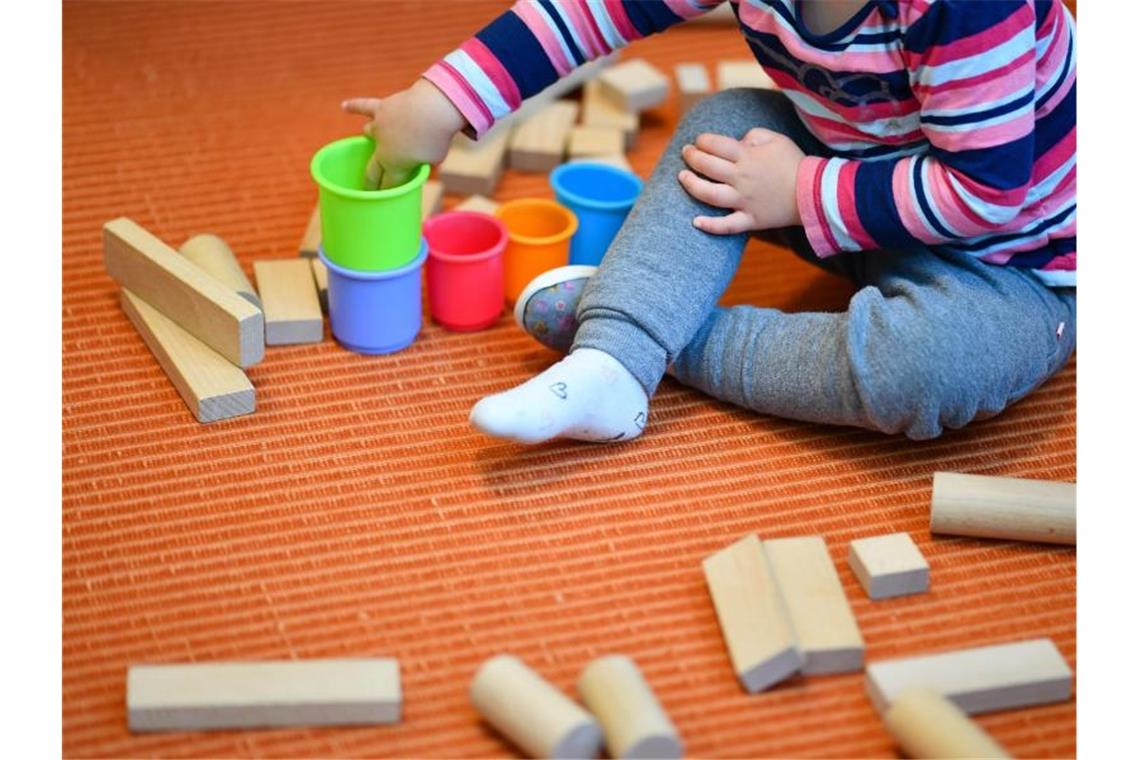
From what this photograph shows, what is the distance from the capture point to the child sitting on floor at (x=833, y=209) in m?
1.12

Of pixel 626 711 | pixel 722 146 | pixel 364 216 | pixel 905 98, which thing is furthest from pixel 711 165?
pixel 626 711

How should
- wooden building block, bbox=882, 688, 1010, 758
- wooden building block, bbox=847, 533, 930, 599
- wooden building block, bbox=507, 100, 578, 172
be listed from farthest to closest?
1. wooden building block, bbox=507, 100, 578, 172
2. wooden building block, bbox=847, 533, 930, 599
3. wooden building block, bbox=882, 688, 1010, 758

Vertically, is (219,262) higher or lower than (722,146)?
lower

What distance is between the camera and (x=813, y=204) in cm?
119

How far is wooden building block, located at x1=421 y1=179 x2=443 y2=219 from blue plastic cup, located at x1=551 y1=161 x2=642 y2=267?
0.13 m

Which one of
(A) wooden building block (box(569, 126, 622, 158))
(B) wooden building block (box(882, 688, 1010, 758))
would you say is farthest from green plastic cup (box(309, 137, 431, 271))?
(B) wooden building block (box(882, 688, 1010, 758))

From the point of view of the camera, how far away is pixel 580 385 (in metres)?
1.13

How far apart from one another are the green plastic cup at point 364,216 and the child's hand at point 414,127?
0.05 ft

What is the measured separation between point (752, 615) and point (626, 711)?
133 mm

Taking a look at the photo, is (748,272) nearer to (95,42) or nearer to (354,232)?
(354,232)

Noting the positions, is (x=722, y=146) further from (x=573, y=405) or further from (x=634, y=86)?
(x=634, y=86)

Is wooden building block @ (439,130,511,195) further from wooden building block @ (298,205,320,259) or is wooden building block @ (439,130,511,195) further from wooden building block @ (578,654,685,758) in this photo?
wooden building block @ (578,654,685,758)

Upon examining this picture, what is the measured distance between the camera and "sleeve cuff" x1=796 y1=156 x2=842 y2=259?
119cm

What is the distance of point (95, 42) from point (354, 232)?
67 centimetres
